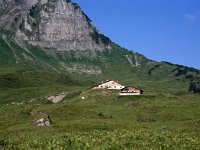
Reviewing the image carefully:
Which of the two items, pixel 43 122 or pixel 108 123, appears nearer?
pixel 108 123

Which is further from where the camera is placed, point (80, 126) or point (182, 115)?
point (182, 115)

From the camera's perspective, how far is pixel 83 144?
38812 mm

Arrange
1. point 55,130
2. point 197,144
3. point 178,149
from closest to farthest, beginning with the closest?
point 178,149 → point 197,144 → point 55,130

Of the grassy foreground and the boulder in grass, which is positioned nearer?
the grassy foreground

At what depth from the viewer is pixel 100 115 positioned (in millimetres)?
90000

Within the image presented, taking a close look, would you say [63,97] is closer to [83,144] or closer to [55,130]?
[55,130]

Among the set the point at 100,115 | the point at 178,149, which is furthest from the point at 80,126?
the point at 178,149

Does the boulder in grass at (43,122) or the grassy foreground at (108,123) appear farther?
the boulder in grass at (43,122)

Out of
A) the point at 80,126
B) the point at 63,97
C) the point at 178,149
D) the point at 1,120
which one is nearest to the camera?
the point at 178,149

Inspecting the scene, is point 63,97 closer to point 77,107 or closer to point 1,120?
point 77,107

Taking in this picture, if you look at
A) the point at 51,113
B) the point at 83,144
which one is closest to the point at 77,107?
the point at 51,113

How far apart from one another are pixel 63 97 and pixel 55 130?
115214 millimetres

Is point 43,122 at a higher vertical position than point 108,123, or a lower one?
lower

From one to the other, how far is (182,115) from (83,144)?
2196 inches
